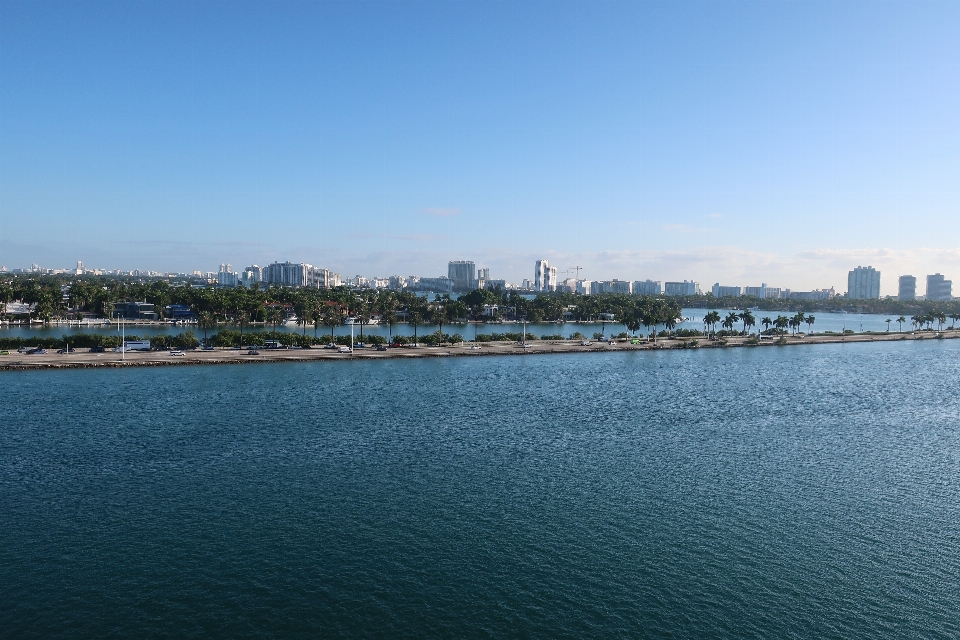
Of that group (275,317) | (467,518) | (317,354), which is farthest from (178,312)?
(467,518)

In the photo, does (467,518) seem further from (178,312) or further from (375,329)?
(178,312)

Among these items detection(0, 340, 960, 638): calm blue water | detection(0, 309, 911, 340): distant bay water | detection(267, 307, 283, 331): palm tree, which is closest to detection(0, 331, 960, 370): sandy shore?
detection(0, 340, 960, 638): calm blue water

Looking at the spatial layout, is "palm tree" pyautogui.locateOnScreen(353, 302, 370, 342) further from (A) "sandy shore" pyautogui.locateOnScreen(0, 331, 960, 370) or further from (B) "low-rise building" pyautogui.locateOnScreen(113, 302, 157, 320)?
(B) "low-rise building" pyautogui.locateOnScreen(113, 302, 157, 320)

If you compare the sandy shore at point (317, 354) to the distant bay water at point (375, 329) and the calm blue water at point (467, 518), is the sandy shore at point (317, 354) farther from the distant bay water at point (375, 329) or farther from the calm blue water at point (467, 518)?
the distant bay water at point (375, 329)

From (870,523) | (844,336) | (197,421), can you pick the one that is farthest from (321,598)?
(844,336)

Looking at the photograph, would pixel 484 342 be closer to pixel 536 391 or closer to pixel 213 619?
pixel 536 391

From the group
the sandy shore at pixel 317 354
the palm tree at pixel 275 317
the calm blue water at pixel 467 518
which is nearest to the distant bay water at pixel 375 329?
the palm tree at pixel 275 317
